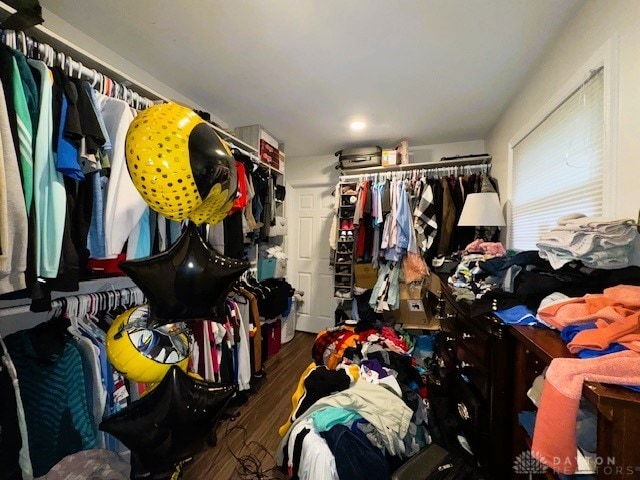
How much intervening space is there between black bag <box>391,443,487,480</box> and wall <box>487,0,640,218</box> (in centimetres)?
111

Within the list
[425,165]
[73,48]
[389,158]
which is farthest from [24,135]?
[425,165]

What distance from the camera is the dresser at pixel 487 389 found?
95 centimetres

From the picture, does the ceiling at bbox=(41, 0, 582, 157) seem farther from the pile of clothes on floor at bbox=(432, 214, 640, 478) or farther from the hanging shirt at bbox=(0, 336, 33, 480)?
the hanging shirt at bbox=(0, 336, 33, 480)

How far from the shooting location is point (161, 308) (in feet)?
2.65

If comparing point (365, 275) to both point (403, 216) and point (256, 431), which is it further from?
point (256, 431)

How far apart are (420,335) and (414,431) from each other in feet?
5.11

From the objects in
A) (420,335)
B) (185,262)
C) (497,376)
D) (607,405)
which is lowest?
Answer: (420,335)

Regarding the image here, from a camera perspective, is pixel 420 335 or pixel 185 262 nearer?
pixel 185 262

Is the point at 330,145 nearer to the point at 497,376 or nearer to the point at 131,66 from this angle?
the point at 131,66

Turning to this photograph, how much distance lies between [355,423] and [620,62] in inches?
71.7

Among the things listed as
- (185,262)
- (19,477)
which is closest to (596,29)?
(185,262)

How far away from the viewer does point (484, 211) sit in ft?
6.27

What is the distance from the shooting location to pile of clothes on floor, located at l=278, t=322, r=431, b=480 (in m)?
1.00

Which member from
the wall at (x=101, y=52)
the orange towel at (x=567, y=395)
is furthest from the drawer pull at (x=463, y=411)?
the wall at (x=101, y=52)
